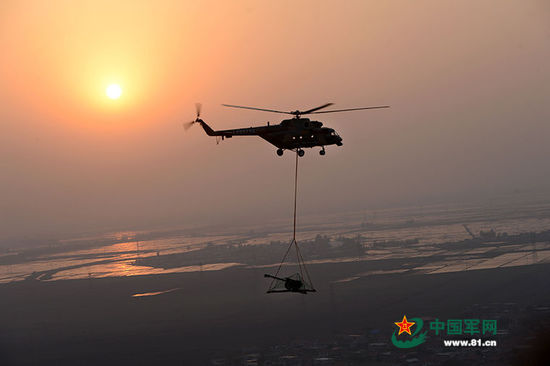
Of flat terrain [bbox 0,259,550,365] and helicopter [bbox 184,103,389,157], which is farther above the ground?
helicopter [bbox 184,103,389,157]

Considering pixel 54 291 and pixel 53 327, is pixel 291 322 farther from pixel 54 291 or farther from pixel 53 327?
pixel 54 291

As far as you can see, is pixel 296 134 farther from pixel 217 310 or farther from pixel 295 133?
pixel 217 310

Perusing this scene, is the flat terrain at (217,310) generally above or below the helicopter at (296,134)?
below

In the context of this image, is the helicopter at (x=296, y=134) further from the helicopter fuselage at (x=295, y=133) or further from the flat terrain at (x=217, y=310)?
the flat terrain at (x=217, y=310)

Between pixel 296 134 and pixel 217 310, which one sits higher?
pixel 296 134

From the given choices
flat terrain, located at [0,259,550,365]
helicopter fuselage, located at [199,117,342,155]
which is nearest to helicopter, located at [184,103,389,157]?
helicopter fuselage, located at [199,117,342,155]

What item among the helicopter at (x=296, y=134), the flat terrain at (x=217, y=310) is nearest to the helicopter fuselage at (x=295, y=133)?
the helicopter at (x=296, y=134)

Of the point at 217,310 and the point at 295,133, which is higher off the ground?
the point at 295,133

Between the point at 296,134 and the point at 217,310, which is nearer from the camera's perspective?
the point at 296,134

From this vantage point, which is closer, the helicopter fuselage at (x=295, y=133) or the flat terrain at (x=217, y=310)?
the helicopter fuselage at (x=295, y=133)

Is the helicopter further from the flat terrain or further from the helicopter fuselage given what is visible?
the flat terrain

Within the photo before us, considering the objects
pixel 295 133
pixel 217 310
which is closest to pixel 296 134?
pixel 295 133

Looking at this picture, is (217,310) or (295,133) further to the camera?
(217,310)
